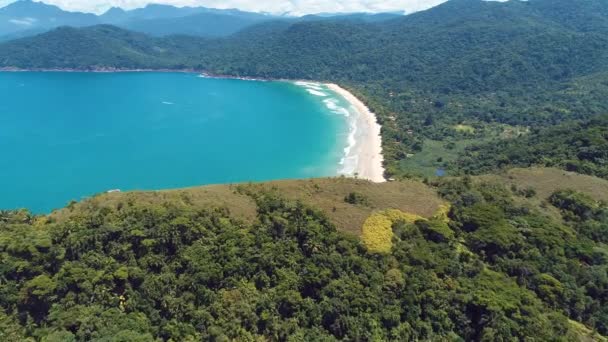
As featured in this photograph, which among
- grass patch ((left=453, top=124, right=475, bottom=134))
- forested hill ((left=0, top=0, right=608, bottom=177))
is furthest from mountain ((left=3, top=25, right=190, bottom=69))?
grass patch ((left=453, top=124, right=475, bottom=134))

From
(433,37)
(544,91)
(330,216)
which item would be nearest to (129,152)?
(330,216)

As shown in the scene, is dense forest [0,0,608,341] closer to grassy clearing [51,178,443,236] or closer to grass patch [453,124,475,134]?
grassy clearing [51,178,443,236]

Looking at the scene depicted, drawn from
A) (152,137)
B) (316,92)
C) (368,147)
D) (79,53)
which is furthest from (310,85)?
(79,53)

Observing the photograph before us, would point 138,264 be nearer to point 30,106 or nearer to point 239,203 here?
point 239,203

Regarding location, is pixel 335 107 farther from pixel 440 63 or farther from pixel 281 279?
pixel 281 279

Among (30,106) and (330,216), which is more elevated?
(330,216)

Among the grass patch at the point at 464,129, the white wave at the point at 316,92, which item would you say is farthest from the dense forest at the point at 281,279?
the white wave at the point at 316,92
